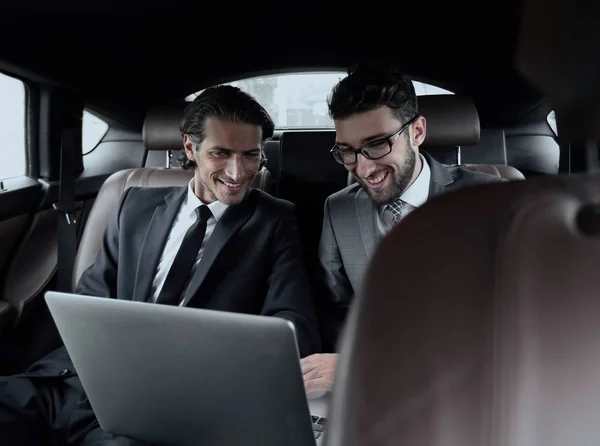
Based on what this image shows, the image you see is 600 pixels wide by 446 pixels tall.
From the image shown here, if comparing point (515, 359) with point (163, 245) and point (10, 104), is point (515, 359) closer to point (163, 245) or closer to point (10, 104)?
point (163, 245)

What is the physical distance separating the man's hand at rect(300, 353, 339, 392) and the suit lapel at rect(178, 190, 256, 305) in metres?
0.46

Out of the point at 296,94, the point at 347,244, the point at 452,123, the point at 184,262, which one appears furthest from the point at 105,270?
the point at 296,94

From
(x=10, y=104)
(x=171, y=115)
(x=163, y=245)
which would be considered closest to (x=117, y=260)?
(x=163, y=245)

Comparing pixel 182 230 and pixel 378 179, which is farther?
pixel 182 230

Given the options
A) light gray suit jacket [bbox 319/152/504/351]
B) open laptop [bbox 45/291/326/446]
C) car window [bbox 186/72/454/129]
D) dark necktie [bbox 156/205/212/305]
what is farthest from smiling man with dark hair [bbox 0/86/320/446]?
car window [bbox 186/72/454/129]

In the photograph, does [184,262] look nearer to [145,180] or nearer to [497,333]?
[145,180]

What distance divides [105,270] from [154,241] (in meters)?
0.18

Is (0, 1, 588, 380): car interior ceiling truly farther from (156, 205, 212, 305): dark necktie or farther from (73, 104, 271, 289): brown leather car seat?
(156, 205, 212, 305): dark necktie

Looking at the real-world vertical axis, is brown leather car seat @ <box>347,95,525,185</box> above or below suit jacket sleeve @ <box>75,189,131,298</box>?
above

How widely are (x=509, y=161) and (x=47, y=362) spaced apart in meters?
2.06

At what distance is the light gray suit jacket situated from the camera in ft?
6.56

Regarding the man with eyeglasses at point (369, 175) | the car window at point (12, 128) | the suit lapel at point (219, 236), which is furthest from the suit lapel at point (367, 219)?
the car window at point (12, 128)

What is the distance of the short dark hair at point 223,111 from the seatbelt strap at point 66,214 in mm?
585

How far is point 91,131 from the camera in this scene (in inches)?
120
